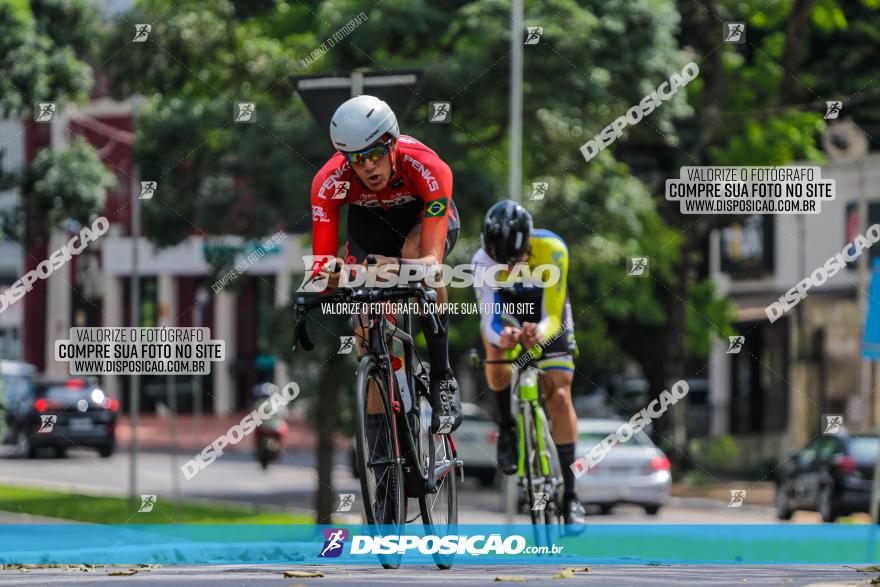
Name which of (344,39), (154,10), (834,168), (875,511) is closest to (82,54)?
(154,10)

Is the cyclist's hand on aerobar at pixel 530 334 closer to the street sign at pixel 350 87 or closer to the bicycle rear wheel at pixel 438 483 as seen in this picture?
the bicycle rear wheel at pixel 438 483

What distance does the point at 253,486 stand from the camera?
3453 cm

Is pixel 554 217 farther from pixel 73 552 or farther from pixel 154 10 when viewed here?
pixel 73 552

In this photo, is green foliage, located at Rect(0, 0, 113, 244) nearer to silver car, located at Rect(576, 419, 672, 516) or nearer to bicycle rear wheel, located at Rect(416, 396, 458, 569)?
silver car, located at Rect(576, 419, 672, 516)

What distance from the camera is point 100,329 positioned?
52.8ft

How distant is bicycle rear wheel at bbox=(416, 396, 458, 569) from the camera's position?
888 centimetres

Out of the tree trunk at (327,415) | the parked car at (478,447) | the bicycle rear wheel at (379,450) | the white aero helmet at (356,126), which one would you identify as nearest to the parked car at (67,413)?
the parked car at (478,447)

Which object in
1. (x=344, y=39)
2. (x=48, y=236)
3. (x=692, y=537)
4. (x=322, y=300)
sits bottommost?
(x=692, y=537)

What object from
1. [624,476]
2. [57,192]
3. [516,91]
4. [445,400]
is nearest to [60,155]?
[57,192]

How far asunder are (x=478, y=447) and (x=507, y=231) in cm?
2451

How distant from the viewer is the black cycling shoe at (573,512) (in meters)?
11.1

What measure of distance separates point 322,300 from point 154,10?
1691 cm

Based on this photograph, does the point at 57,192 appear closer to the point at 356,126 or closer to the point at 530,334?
the point at 530,334

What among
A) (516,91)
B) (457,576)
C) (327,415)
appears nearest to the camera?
(457,576)
